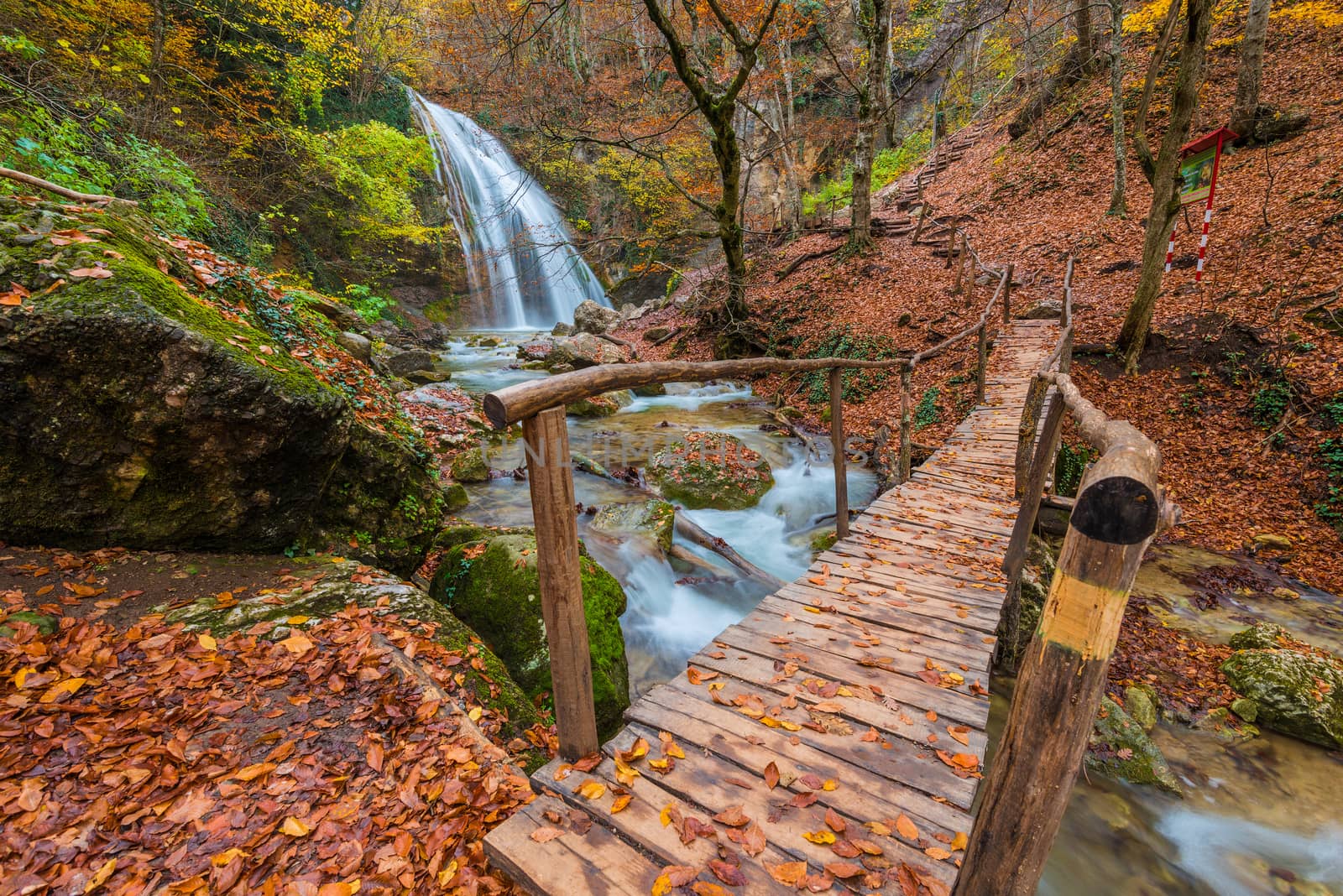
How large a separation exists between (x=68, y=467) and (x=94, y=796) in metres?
2.01

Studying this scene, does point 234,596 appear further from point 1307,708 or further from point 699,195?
point 699,195

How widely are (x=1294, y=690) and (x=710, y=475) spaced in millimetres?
5982

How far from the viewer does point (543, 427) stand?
71.2 inches

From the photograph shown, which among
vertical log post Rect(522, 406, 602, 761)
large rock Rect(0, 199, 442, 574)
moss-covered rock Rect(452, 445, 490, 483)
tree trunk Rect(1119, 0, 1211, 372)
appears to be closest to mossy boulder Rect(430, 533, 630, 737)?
large rock Rect(0, 199, 442, 574)

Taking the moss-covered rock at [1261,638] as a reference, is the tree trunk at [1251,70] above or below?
above

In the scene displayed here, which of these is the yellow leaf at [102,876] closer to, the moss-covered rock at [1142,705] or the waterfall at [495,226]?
the moss-covered rock at [1142,705]

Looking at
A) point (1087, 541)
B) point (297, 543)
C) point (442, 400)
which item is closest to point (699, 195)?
point (442, 400)

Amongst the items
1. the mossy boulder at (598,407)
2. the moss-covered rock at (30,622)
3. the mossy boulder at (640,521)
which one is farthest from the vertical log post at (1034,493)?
the mossy boulder at (598,407)

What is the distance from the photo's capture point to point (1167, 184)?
7422 mm

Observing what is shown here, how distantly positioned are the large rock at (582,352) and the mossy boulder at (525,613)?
376 inches

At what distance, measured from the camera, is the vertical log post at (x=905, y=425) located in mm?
6107

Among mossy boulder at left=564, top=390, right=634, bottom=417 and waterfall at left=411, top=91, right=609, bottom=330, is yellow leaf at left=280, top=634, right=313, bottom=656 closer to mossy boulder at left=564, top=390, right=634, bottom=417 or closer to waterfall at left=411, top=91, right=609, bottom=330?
mossy boulder at left=564, top=390, right=634, bottom=417

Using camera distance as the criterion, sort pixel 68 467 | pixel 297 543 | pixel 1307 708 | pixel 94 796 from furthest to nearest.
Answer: pixel 1307 708 → pixel 297 543 → pixel 68 467 → pixel 94 796

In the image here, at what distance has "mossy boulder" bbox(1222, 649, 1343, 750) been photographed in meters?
3.99
